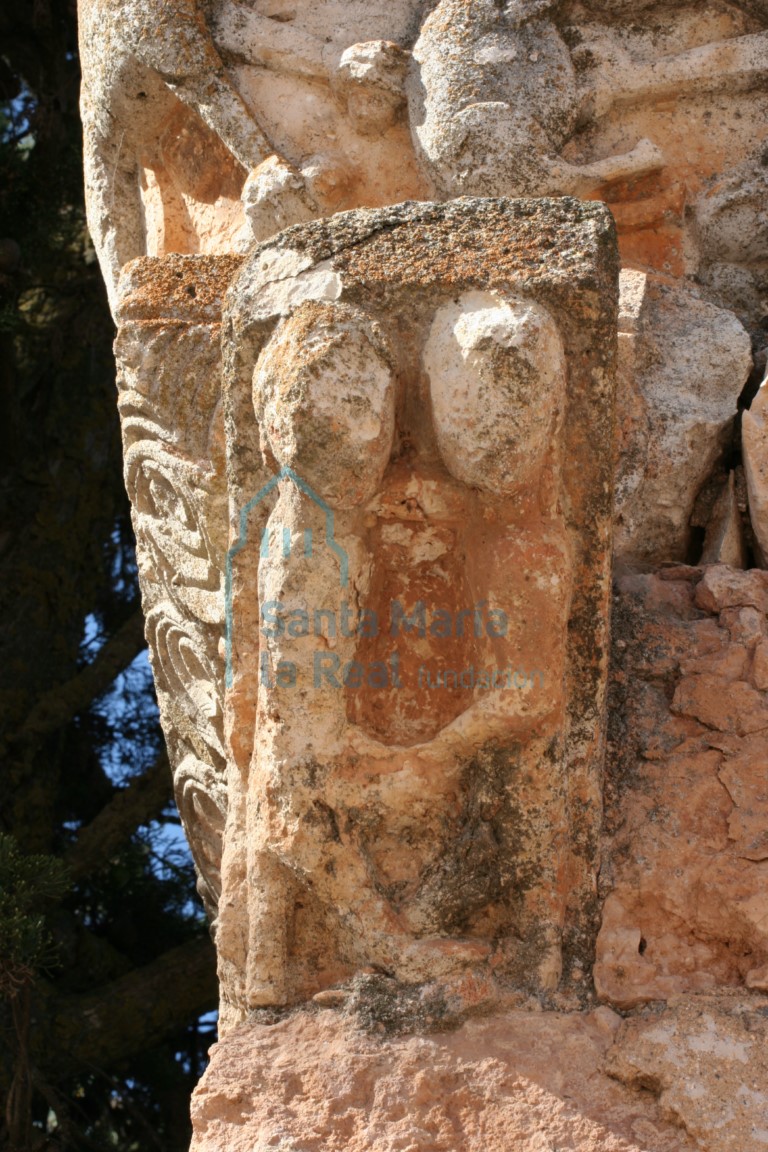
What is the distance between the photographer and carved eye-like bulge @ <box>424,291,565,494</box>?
2.32m

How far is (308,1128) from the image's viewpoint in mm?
2283

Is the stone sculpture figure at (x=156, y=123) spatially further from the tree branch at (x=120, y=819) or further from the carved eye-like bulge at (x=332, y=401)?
the tree branch at (x=120, y=819)

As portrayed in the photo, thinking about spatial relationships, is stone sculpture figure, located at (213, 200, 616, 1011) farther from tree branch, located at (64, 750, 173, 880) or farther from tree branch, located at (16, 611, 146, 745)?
tree branch, located at (16, 611, 146, 745)

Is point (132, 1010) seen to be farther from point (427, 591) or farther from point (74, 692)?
point (427, 591)

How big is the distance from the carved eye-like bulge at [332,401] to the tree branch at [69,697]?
269 centimetres

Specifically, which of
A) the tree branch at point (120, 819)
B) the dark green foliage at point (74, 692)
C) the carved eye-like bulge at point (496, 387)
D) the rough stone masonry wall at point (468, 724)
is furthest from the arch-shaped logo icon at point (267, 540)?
the tree branch at point (120, 819)

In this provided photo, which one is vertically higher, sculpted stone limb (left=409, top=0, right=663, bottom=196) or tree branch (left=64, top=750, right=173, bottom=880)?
sculpted stone limb (left=409, top=0, right=663, bottom=196)

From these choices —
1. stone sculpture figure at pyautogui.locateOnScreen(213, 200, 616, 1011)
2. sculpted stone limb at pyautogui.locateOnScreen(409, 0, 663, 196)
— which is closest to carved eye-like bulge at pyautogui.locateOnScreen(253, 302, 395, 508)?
stone sculpture figure at pyautogui.locateOnScreen(213, 200, 616, 1011)

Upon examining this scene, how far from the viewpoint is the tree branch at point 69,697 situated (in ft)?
16.1

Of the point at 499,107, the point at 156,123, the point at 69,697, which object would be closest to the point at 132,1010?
the point at 69,697

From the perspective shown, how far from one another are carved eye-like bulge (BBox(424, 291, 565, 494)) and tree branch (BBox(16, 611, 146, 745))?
2782 millimetres

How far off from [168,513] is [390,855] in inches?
34.2

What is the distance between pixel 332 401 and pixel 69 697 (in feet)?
9.19

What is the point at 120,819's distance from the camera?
4.89 meters
